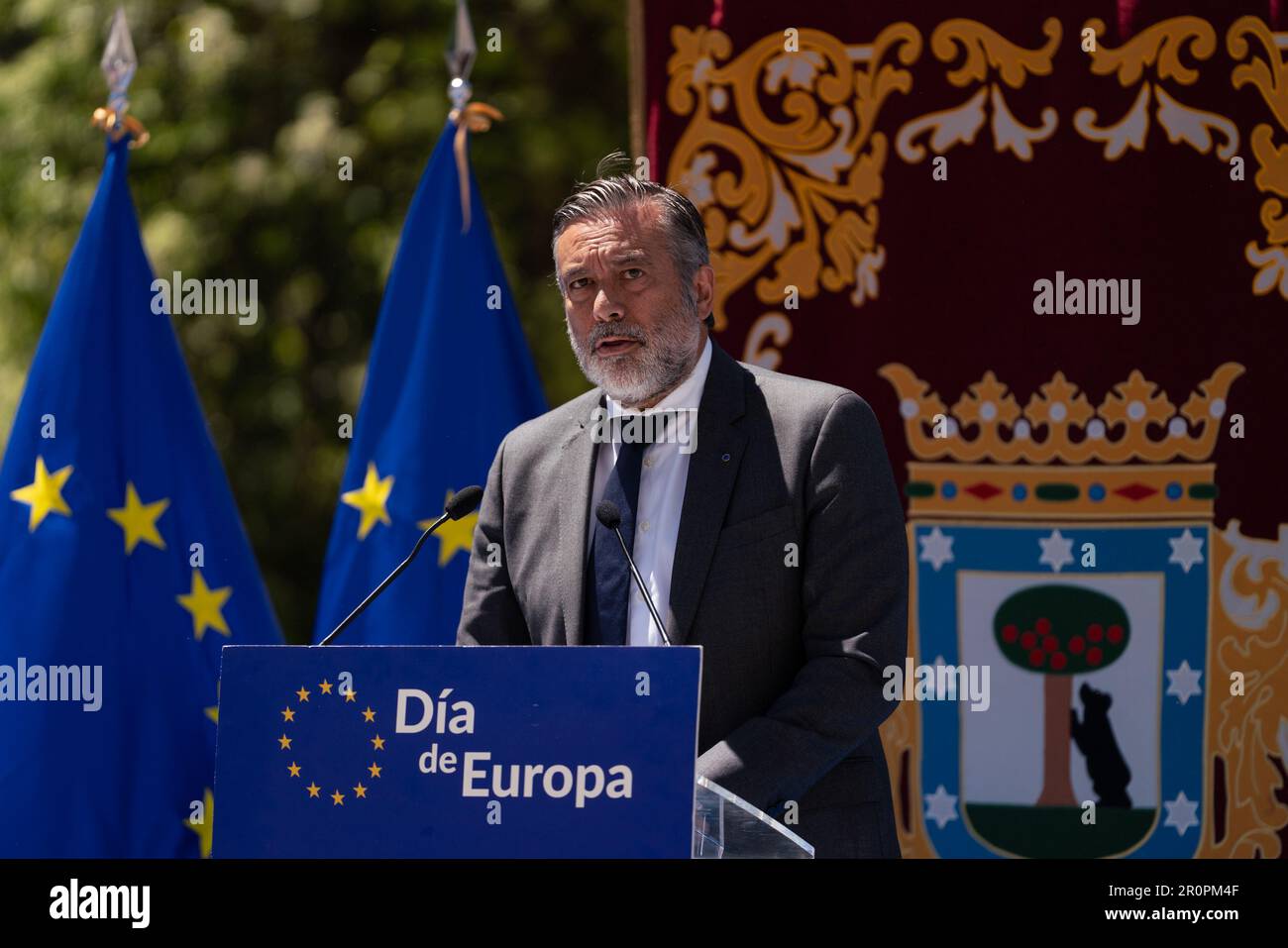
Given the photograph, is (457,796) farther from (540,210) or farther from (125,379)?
(540,210)

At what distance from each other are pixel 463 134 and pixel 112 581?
1.39m

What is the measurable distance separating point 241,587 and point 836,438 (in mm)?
1978

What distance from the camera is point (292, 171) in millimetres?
5973

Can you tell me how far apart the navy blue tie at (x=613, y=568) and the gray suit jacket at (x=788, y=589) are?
25mm

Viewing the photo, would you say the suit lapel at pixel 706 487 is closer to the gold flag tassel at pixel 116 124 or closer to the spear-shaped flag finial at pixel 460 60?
the spear-shaped flag finial at pixel 460 60

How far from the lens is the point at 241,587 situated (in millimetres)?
4082

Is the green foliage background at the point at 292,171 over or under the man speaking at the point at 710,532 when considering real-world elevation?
over

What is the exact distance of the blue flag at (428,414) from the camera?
4043mm
